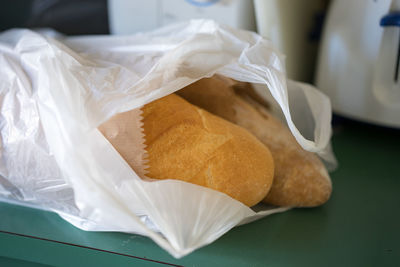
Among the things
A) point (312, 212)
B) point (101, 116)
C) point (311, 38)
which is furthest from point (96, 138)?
point (311, 38)

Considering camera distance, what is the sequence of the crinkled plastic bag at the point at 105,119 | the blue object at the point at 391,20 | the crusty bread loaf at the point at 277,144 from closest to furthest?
the crinkled plastic bag at the point at 105,119, the crusty bread loaf at the point at 277,144, the blue object at the point at 391,20

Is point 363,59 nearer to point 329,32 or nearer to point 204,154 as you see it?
point 329,32

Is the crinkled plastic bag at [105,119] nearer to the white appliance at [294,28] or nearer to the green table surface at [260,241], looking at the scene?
the green table surface at [260,241]

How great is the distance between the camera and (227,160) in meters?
0.41

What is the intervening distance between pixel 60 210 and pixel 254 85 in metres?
0.32

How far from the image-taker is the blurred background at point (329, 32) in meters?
0.62

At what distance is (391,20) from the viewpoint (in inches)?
23.1

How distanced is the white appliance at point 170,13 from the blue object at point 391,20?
21cm

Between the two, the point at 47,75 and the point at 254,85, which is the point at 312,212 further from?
the point at 47,75

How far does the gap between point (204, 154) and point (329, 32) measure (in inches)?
→ 15.9

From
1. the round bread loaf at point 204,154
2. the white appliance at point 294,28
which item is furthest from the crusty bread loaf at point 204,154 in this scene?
the white appliance at point 294,28

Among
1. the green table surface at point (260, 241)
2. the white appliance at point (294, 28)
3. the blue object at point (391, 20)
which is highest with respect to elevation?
the blue object at point (391, 20)

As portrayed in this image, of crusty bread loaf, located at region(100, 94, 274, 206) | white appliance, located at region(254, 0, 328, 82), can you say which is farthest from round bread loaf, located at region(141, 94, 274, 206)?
white appliance, located at region(254, 0, 328, 82)

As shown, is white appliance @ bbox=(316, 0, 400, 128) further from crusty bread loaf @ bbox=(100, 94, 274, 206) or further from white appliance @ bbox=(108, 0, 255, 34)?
crusty bread loaf @ bbox=(100, 94, 274, 206)
